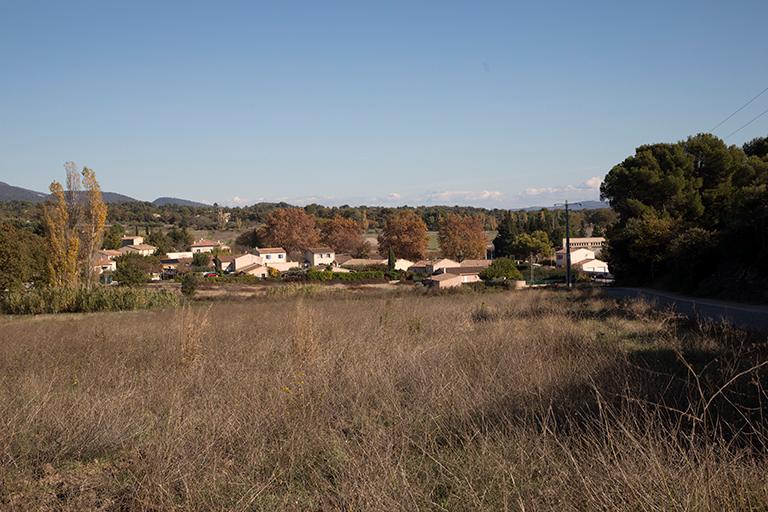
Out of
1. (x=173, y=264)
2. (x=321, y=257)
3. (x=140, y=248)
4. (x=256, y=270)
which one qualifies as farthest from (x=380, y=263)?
(x=140, y=248)

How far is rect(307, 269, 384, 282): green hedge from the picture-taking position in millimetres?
58781

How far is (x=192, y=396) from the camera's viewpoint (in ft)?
24.1

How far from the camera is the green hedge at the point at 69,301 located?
35.8 metres

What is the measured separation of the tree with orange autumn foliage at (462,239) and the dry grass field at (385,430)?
224 feet

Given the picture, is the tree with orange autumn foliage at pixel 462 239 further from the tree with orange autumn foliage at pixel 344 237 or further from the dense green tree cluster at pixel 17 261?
the dense green tree cluster at pixel 17 261

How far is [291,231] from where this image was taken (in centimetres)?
9031

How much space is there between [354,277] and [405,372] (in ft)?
173

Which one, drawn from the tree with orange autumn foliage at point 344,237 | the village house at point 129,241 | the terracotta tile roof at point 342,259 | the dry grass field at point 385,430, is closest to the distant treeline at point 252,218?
the village house at point 129,241

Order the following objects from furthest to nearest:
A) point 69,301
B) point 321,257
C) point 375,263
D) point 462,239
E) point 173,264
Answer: point 321,257 < point 173,264 < point 462,239 < point 375,263 < point 69,301

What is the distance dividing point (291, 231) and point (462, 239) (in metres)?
25.5

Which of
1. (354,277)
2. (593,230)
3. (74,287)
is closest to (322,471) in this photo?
(74,287)

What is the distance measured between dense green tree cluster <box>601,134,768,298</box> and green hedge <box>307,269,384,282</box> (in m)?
24.4

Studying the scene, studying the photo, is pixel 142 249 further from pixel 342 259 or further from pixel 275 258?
pixel 342 259

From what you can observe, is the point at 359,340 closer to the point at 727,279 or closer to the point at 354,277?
the point at 727,279
